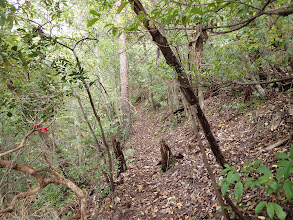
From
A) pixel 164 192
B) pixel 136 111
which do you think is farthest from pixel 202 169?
pixel 136 111

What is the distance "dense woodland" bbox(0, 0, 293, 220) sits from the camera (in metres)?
2.60

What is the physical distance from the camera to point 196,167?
4.55 meters

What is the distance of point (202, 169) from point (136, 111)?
2.38 meters

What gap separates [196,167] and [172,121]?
445 centimetres

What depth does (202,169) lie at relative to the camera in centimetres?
434

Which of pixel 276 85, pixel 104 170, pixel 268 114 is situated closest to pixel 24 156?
pixel 104 170

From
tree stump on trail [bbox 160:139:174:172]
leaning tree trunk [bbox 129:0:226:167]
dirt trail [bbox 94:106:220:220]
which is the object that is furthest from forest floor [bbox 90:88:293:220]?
leaning tree trunk [bbox 129:0:226:167]

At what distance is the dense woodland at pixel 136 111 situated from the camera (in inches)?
102

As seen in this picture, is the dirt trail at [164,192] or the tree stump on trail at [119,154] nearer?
the dirt trail at [164,192]

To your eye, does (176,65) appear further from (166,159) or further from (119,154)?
(119,154)

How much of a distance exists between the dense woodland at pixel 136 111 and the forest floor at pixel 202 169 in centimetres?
3

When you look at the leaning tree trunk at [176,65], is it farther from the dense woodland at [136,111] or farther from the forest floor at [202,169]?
the forest floor at [202,169]

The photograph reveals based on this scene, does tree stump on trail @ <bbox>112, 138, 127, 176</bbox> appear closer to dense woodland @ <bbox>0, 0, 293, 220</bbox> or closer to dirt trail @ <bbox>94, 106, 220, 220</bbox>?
dense woodland @ <bbox>0, 0, 293, 220</bbox>

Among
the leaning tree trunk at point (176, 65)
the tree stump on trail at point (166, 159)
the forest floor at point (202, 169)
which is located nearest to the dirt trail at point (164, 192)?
the forest floor at point (202, 169)
